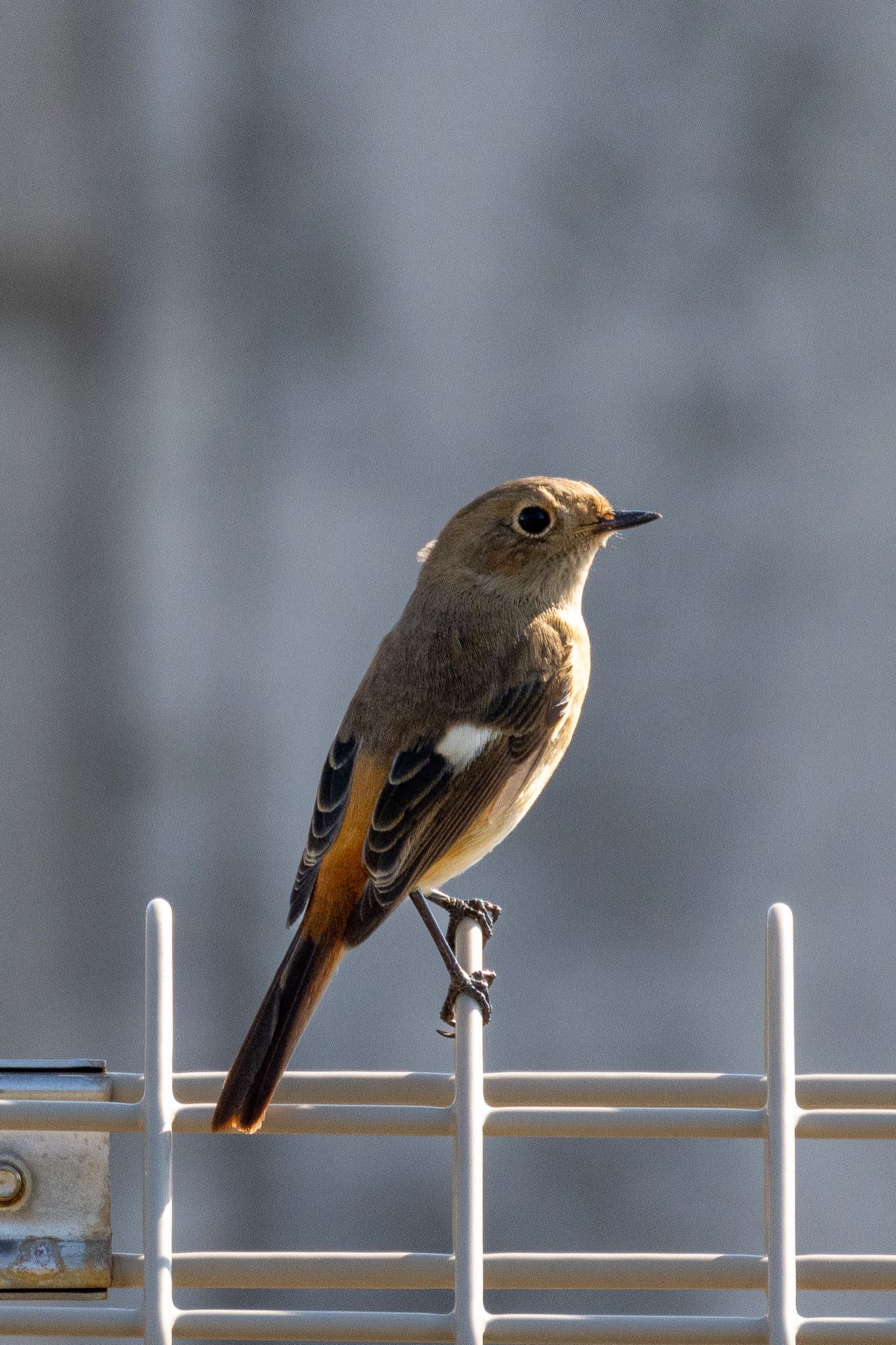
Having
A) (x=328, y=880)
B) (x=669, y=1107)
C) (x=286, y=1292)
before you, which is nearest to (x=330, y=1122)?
(x=669, y=1107)

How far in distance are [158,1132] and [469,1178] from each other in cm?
23

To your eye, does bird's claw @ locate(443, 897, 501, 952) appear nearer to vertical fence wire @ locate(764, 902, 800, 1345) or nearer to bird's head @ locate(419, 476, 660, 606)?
bird's head @ locate(419, 476, 660, 606)

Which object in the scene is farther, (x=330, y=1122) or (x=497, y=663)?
(x=497, y=663)

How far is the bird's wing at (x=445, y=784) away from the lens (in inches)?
74.4

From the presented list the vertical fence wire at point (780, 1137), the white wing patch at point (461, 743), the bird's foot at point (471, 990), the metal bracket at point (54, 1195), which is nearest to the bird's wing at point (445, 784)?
the white wing patch at point (461, 743)

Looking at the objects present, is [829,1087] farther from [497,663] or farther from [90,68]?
[90,68]

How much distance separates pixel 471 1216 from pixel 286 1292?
2.93 meters

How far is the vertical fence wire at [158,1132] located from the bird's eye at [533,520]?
1297mm

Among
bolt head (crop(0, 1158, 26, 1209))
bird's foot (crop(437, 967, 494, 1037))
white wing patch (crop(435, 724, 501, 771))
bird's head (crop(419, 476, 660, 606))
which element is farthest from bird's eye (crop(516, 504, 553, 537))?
bolt head (crop(0, 1158, 26, 1209))

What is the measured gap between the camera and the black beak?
226cm

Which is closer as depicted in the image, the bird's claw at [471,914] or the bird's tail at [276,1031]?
the bird's tail at [276,1031]

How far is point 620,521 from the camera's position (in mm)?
2301

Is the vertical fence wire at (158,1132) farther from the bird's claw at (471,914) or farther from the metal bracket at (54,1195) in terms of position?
the bird's claw at (471,914)

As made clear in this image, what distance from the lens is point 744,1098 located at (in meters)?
1.11
